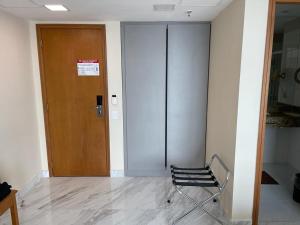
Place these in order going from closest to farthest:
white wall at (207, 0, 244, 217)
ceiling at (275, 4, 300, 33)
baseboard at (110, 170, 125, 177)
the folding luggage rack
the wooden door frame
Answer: the wooden door frame → white wall at (207, 0, 244, 217) → the folding luggage rack → ceiling at (275, 4, 300, 33) → baseboard at (110, 170, 125, 177)

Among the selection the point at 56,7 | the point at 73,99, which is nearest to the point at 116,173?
the point at 73,99

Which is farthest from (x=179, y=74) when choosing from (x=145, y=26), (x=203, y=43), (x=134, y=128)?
(x=134, y=128)

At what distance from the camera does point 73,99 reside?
10.3 feet

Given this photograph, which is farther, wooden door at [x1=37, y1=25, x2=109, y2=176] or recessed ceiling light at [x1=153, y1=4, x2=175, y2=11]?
wooden door at [x1=37, y1=25, x2=109, y2=176]

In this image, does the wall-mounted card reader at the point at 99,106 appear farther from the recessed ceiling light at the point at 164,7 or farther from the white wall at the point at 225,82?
the white wall at the point at 225,82

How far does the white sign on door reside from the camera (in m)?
3.05

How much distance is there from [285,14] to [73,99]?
304 cm

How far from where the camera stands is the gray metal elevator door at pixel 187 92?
118 inches

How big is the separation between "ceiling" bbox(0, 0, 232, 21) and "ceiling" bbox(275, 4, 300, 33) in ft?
2.75

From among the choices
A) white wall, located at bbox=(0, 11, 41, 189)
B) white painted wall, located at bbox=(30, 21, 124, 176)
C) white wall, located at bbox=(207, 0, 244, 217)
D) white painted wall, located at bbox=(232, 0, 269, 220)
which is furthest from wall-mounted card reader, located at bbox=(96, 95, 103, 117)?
white painted wall, located at bbox=(232, 0, 269, 220)

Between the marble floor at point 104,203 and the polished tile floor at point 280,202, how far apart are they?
51 cm

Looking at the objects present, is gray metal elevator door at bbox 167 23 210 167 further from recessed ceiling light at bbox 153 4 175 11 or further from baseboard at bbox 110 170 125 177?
baseboard at bbox 110 170 125 177

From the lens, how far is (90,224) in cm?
233

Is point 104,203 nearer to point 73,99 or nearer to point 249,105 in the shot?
point 73,99
